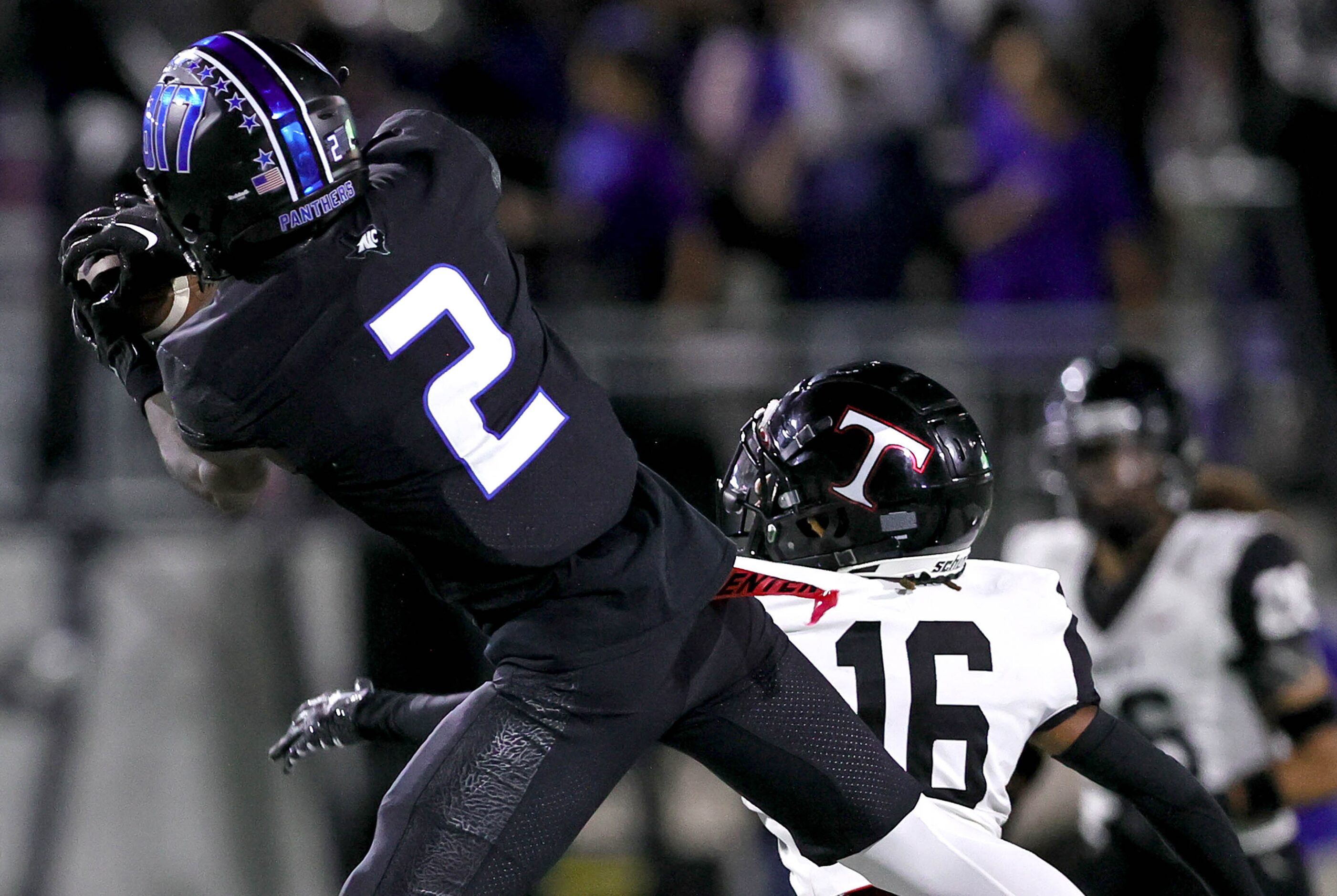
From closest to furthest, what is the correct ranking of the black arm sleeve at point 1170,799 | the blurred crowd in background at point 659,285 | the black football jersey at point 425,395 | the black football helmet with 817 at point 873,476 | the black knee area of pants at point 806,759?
the black football jersey at point 425,395
the black knee area of pants at point 806,759
the black arm sleeve at point 1170,799
the black football helmet with 817 at point 873,476
the blurred crowd in background at point 659,285

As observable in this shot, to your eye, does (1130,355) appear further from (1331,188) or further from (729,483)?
(1331,188)

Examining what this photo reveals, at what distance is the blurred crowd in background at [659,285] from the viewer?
5.14m

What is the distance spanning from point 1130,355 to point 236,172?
88.7 inches

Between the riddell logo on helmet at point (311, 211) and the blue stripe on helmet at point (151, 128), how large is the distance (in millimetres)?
208

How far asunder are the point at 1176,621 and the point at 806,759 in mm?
1603

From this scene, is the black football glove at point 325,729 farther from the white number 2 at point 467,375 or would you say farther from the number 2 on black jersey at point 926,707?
the number 2 on black jersey at point 926,707

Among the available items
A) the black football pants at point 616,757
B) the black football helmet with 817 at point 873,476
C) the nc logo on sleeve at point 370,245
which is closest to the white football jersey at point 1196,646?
the black football helmet with 817 at point 873,476

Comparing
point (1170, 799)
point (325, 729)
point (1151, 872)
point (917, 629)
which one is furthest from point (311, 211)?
point (1151, 872)

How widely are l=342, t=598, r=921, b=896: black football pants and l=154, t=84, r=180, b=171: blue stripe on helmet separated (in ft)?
2.66

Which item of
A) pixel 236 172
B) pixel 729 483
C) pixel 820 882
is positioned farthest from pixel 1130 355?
pixel 236 172

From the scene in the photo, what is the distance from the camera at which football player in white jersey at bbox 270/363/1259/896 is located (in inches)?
102

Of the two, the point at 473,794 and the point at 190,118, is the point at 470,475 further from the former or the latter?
the point at 190,118

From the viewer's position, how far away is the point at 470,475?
2.24 m

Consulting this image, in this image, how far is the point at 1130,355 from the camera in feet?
12.5
